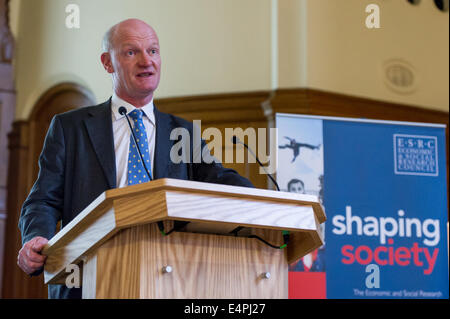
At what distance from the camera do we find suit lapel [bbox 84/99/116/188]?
6.44 feet

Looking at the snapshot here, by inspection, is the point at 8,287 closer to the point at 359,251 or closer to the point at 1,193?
the point at 1,193

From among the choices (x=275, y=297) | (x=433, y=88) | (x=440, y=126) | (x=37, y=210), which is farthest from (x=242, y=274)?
(x=433, y=88)

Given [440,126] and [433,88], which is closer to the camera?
[440,126]

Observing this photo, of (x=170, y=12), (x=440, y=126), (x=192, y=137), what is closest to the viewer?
(x=192, y=137)

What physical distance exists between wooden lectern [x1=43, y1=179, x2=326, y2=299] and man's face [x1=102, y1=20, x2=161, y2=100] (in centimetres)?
69

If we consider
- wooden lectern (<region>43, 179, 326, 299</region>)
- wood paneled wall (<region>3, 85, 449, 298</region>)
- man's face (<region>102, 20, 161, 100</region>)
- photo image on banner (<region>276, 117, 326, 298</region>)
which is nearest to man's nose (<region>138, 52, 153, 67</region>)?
man's face (<region>102, 20, 161, 100</region>)

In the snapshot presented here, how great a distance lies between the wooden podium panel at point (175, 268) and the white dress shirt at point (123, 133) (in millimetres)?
504

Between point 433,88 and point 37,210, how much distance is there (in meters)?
4.56

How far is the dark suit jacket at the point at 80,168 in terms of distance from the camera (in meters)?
1.96

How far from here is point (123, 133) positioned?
6.83 ft

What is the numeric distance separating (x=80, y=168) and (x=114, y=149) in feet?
0.39

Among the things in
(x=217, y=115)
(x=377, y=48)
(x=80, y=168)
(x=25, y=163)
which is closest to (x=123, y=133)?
(x=80, y=168)

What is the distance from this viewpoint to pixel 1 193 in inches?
239

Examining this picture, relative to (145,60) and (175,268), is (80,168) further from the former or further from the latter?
(175,268)
